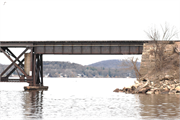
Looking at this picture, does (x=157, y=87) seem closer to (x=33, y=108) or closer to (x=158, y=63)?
(x=158, y=63)

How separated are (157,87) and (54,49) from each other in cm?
1694

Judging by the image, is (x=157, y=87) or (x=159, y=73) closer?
(x=157, y=87)

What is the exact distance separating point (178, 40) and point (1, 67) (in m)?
159

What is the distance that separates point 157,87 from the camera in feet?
141

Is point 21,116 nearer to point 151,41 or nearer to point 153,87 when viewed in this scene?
point 153,87

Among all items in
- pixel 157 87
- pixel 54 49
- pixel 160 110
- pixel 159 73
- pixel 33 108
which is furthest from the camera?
pixel 54 49

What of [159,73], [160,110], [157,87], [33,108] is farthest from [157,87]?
[33,108]

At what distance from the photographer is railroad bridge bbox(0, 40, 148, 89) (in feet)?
160

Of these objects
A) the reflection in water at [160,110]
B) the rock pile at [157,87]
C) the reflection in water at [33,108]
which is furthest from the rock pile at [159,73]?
the reflection in water at [33,108]

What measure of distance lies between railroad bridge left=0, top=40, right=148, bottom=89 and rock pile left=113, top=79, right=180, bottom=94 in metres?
6.27

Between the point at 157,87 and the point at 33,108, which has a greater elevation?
the point at 157,87

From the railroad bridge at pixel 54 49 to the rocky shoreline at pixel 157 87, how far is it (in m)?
6.17

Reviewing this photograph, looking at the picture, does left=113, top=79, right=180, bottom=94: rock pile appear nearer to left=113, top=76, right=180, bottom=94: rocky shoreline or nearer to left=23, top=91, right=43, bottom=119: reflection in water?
left=113, top=76, right=180, bottom=94: rocky shoreline

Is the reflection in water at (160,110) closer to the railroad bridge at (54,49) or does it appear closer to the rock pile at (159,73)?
the rock pile at (159,73)
